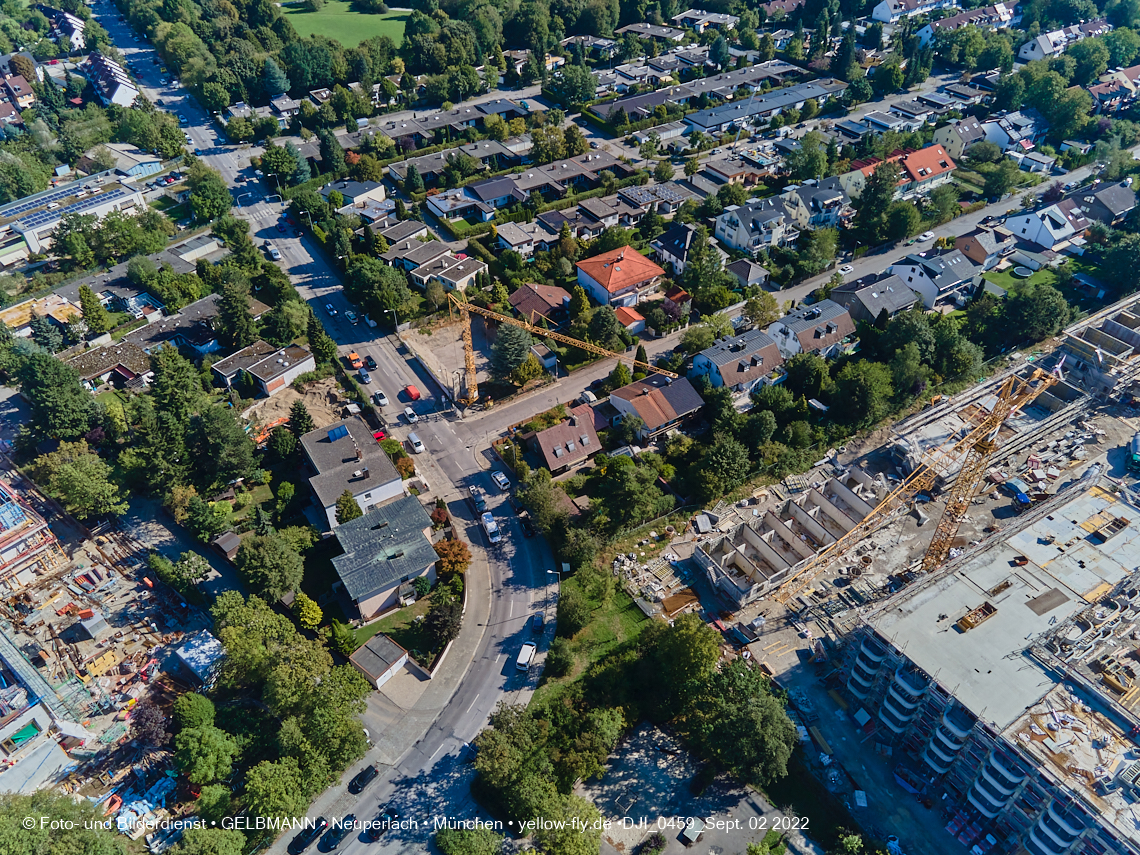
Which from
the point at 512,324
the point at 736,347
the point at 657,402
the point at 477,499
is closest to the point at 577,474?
the point at 477,499

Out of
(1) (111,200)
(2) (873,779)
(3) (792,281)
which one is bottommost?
(2) (873,779)

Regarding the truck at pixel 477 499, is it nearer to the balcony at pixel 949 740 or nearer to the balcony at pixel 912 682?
the balcony at pixel 912 682

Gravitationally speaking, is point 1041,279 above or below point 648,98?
below

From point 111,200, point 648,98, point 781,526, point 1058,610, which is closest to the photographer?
point 1058,610

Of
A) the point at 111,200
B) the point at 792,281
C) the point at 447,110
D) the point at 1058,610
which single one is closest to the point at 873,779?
the point at 1058,610

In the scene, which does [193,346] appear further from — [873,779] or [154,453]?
[873,779]

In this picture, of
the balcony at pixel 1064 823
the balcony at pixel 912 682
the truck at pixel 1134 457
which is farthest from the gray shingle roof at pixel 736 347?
the balcony at pixel 1064 823

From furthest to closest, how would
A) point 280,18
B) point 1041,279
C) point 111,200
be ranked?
point 280,18, point 111,200, point 1041,279

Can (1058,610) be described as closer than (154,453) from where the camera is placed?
Yes
